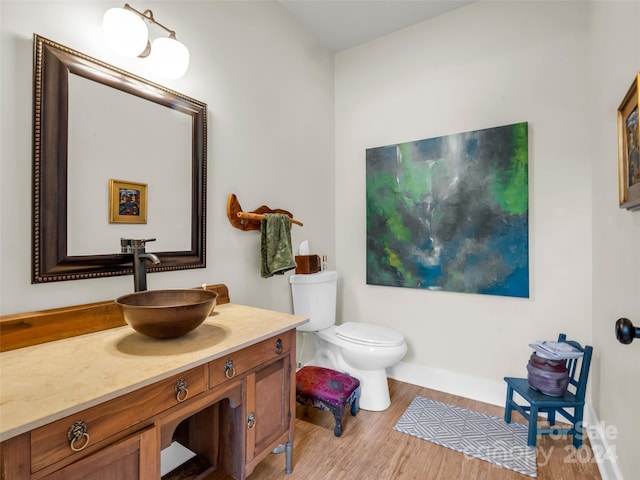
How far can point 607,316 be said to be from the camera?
1.55 m

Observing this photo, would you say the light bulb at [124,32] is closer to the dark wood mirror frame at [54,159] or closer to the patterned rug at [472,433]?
the dark wood mirror frame at [54,159]

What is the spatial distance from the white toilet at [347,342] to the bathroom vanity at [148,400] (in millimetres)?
685

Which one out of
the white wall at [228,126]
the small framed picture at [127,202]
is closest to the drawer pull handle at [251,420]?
the white wall at [228,126]

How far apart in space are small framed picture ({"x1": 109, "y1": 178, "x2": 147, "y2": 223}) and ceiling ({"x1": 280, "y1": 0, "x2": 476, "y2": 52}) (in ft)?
5.72

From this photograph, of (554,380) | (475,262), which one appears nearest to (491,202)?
(475,262)

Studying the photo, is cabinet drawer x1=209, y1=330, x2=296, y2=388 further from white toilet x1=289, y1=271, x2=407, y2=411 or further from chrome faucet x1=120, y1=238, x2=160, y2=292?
white toilet x1=289, y1=271, x2=407, y2=411

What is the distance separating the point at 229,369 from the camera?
1.17 metres

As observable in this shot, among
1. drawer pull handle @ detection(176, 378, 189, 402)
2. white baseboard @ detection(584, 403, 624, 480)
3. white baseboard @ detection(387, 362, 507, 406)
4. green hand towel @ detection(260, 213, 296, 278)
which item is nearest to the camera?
drawer pull handle @ detection(176, 378, 189, 402)

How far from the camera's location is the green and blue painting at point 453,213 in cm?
208

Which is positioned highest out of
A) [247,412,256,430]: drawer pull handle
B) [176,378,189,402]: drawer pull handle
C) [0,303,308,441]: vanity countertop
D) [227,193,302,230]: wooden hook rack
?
[227,193,302,230]: wooden hook rack

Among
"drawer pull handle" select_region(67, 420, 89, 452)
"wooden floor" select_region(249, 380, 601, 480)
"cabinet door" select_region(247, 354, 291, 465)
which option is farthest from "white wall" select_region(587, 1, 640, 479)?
"drawer pull handle" select_region(67, 420, 89, 452)

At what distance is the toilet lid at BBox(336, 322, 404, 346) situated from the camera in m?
2.03

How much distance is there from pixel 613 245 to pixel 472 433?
1248 millimetres

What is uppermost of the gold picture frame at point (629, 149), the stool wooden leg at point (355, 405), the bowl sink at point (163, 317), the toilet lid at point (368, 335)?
the gold picture frame at point (629, 149)
